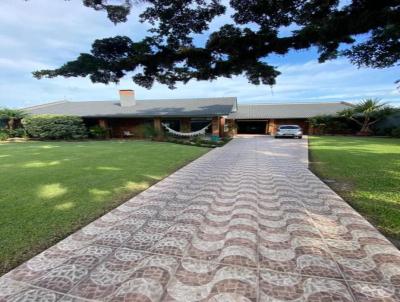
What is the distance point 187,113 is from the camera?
19266 mm

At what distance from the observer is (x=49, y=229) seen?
344 cm

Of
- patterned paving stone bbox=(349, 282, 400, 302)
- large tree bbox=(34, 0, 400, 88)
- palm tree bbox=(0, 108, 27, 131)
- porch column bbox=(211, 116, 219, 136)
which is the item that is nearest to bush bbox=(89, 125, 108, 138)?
palm tree bbox=(0, 108, 27, 131)

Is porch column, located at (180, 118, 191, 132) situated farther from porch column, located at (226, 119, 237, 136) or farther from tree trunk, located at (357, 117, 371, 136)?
tree trunk, located at (357, 117, 371, 136)

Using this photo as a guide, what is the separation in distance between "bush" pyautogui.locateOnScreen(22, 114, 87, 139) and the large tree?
1634 centimetres

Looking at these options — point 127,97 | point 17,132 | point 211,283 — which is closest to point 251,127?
point 127,97

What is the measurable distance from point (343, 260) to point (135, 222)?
9.27 ft

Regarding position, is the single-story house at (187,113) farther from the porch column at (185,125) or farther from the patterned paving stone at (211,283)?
the patterned paving stone at (211,283)

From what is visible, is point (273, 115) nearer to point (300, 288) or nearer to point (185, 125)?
point (185, 125)

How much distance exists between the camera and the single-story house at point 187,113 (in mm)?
19906

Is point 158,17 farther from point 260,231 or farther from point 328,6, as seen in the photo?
point 260,231

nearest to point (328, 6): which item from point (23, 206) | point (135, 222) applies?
point (135, 222)

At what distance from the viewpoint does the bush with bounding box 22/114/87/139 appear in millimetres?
19359

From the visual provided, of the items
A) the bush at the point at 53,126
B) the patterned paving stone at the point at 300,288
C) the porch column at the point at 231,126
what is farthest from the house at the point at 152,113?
the patterned paving stone at the point at 300,288

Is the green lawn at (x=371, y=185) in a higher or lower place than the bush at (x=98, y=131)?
lower
